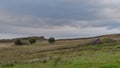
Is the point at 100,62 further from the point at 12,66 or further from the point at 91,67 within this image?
the point at 12,66

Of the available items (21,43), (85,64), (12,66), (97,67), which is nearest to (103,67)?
(97,67)

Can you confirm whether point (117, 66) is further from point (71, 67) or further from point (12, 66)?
point (12, 66)

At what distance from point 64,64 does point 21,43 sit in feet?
Answer: 137

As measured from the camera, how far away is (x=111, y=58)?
30609 mm

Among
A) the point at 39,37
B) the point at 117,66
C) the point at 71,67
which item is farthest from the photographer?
the point at 39,37

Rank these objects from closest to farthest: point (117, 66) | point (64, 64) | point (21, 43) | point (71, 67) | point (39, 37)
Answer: point (117, 66), point (71, 67), point (64, 64), point (21, 43), point (39, 37)

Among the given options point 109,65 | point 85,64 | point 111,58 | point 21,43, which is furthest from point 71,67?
point 21,43

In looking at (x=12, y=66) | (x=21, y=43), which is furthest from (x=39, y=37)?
(x=12, y=66)

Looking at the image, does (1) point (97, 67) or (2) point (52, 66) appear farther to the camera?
(2) point (52, 66)

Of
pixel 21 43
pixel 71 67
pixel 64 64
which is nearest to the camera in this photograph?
pixel 71 67

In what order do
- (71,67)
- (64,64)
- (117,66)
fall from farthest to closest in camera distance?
(64,64) → (71,67) → (117,66)

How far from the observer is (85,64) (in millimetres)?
27500

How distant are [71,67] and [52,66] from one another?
179 cm

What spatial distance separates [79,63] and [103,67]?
3.47m
